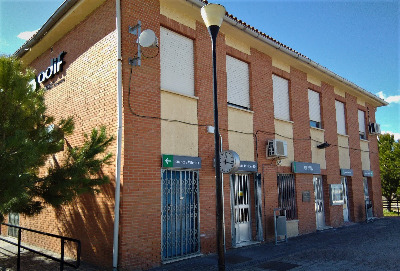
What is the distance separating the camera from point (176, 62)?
8.69 m

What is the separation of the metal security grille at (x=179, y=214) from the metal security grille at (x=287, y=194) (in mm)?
3864

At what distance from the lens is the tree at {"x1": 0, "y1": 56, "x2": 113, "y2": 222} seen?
5.33m

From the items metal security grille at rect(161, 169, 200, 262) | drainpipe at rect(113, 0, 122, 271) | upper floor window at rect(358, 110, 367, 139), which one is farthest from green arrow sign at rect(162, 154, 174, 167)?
upper floor window at rect(358, 110, 367, 139)

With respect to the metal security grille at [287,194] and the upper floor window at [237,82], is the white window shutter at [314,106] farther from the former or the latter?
the upper floor window at [237,82]

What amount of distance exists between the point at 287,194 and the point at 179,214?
4865mm

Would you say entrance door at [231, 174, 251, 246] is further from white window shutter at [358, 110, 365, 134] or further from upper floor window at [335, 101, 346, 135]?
white window shutter at [358, 110, 365, 134]

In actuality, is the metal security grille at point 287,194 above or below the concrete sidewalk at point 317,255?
above

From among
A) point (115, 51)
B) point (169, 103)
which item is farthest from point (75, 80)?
point (169, 103)

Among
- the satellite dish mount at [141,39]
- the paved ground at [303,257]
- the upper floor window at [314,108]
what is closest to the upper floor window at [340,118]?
the upper floor window at [314,108]

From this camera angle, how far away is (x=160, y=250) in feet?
24.5

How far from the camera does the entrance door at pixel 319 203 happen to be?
13.2 m

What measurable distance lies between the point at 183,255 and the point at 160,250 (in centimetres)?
84

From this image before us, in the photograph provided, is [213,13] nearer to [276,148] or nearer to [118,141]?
[118,141]

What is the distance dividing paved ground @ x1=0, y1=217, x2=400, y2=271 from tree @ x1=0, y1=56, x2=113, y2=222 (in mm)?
1786
